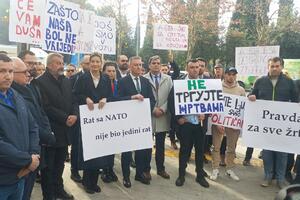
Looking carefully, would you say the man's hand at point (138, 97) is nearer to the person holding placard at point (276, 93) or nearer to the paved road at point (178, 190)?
→ the paved road at point (178, 190)

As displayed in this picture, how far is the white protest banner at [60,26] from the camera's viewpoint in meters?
6.68

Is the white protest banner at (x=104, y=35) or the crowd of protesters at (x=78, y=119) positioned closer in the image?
the crowd of protesters at (x=78, y=119)

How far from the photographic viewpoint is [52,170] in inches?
193

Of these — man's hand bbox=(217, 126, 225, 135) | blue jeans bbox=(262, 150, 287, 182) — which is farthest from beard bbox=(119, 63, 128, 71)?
blue jeans bbox=(262, 150, 287, 182)

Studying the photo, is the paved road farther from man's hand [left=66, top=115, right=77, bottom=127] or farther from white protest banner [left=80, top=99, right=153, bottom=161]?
man's hand [left=66, top=115, right=77, bottom=127]

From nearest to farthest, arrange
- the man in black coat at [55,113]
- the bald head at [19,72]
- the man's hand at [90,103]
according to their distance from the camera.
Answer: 1. the bald head at [19,72]
2. the man in black coat at [55,113]
3. the man's hand at [90,103]

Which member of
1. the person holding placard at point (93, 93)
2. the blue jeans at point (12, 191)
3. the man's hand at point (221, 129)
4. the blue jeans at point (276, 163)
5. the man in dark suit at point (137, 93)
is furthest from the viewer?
the man's hand at point (221, 129)

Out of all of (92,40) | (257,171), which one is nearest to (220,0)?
(92,40)

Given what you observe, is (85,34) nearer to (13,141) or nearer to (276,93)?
(276,93)

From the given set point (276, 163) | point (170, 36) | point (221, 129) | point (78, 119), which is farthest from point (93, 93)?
point (170, 36)

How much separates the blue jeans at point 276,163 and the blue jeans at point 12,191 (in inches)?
178

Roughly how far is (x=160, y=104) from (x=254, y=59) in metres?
3.88

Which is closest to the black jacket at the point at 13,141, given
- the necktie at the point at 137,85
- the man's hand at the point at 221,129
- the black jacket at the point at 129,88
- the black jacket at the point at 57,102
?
the black jacket at the point at 57,102

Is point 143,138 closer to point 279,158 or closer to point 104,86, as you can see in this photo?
point 104,86
